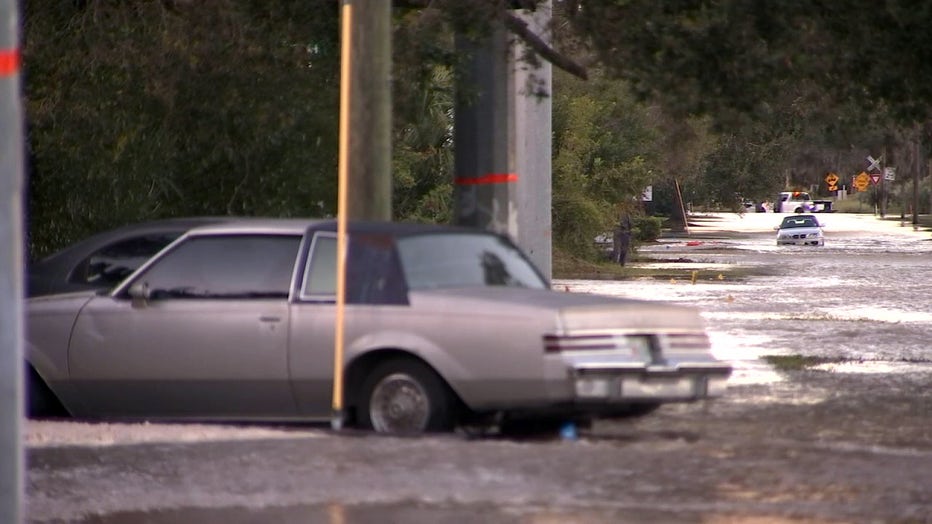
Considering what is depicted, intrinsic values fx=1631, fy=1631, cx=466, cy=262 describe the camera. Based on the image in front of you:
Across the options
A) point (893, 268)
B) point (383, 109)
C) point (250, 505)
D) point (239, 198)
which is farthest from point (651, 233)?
point (250, 505)

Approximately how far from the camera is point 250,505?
8102 millimetres

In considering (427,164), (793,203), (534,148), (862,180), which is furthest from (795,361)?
(793,203)

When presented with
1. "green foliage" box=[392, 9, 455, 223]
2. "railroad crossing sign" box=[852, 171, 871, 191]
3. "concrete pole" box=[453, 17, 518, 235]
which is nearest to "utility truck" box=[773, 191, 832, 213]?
"railroad crossing sign" box=[852, 171, 871, 191]

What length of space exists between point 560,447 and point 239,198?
8.13 metres

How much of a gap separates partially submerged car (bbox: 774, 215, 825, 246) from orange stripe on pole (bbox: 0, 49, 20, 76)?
58456 millimetres

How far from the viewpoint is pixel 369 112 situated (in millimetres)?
11938

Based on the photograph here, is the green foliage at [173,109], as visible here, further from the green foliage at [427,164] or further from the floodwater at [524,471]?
the green foliage at [427,164]

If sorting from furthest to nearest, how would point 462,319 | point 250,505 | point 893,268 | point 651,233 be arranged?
point 651,233 → point 893,268 → point 462,319 → point 250,505

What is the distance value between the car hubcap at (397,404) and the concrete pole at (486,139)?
595 centimetres

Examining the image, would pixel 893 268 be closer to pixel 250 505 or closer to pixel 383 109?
pixel 383 109

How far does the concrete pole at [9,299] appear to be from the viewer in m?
5.36

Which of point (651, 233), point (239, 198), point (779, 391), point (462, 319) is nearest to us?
point (462, 319)

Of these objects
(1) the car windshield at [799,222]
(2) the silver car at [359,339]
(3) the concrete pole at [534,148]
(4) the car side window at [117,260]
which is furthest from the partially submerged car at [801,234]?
(4) the car side window at [117,260]

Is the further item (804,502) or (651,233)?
(651,233)
